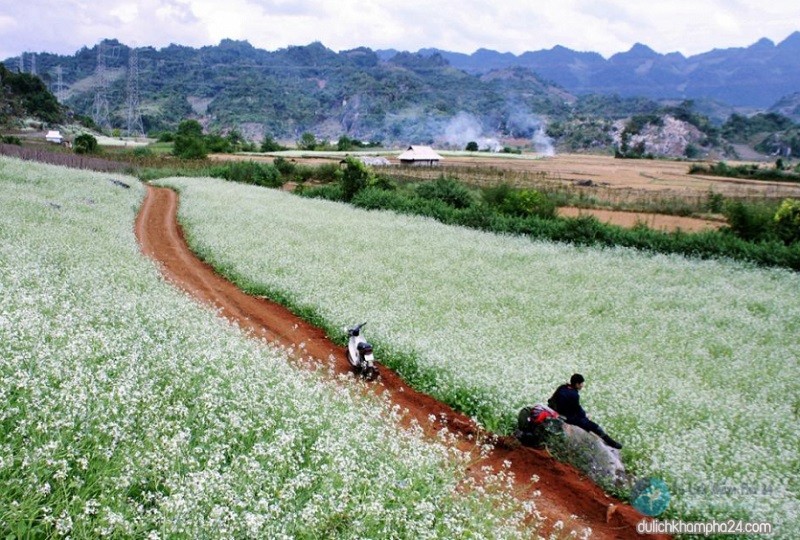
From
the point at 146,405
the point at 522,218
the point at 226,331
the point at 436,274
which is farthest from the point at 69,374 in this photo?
the point at 522,218

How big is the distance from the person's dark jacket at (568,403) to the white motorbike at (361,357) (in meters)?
4.18

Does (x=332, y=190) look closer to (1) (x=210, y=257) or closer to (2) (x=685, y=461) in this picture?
(1) (x=210, y=257)

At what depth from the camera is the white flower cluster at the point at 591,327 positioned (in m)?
10.4

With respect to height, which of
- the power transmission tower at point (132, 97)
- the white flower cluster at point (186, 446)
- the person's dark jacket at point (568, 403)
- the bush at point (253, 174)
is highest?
the power transmission tower at point (132, 97)

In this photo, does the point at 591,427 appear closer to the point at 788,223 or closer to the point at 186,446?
the point at 186,446

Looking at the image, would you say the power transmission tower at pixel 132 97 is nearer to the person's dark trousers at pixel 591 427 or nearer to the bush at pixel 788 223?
the bush at pixel 788 223

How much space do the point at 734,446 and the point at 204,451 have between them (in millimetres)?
9089

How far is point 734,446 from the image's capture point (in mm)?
10586

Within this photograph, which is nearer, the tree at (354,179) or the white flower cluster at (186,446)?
the white flower cluster at (186,446)

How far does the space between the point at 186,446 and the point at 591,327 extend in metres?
13.9

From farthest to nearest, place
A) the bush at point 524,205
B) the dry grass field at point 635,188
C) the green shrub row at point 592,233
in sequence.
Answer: the dry grass field at point 635,188
the bush at point 524,205
the green shrub row at point 592,233

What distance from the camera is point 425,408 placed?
12.2 meters

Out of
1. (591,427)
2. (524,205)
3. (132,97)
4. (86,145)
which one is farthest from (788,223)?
(132,97)

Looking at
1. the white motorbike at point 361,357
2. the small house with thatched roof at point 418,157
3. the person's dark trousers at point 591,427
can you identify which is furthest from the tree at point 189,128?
the person's dark trousers at point 591,427
